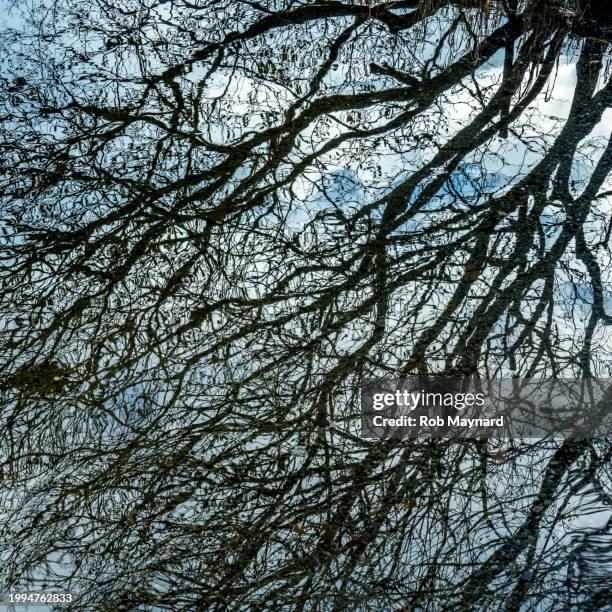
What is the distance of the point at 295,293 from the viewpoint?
4.25 feet

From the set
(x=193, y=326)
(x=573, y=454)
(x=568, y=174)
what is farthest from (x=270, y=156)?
(x=573, y=454)

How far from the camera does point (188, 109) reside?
1786mm

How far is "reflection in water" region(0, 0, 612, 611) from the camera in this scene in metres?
0.90

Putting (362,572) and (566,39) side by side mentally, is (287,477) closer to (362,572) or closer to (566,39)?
(362,572)

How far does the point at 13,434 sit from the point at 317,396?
53 centimetres

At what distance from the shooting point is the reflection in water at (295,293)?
2.96 feet
